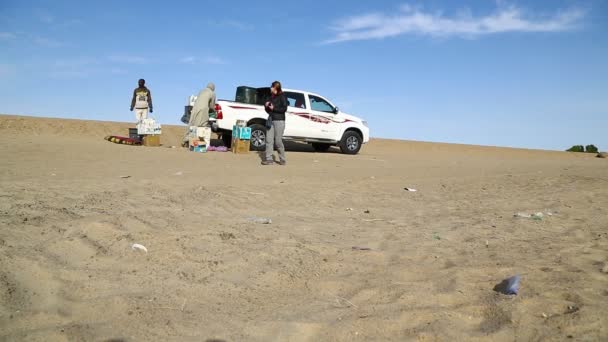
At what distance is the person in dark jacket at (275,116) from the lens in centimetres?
1083

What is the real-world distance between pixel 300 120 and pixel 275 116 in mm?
3884

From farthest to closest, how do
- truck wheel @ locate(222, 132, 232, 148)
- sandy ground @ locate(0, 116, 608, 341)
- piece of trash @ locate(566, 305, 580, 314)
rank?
truck wheel @ locate(222, 132, 232, 148) < piece of trash @ locate(566, 305, 580, 314) < sandy ground @ locate(0, 116, 608, 341)

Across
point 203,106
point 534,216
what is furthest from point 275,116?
point 534,216

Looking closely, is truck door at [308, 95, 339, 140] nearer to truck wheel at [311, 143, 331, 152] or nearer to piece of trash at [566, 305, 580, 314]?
truck wheel at [311, 143, 331, 152]

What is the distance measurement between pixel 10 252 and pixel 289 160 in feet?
30.9

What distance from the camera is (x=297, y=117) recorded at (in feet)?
48.3

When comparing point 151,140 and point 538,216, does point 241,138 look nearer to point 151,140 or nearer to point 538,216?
point 151,140

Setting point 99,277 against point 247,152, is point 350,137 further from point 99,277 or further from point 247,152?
point 99,277

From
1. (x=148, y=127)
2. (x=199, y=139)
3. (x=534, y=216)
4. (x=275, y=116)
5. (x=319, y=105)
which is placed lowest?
(x=534, y=216)

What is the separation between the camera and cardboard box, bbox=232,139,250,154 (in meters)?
13.0

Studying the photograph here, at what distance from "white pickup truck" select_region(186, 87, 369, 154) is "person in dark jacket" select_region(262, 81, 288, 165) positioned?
2.70 m

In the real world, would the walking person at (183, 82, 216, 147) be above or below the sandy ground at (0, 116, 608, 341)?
above

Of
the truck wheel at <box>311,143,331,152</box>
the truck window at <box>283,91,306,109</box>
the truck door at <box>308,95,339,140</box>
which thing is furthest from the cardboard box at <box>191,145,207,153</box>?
the truck wheel at <box>311,143,331,152</box>

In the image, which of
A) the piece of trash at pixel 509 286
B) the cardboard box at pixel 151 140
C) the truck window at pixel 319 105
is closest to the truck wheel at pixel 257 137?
the truck window at pixel 319 105
